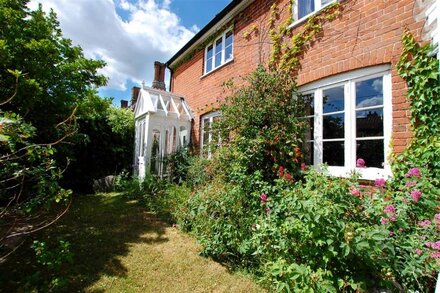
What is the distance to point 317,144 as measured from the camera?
210 inches

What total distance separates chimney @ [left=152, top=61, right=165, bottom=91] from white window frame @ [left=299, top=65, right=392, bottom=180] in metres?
11.0

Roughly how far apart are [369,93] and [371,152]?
114cm

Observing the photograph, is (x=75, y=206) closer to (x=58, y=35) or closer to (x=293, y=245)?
(x=58, y=35)

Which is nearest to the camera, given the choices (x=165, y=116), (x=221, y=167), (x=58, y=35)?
(x=221, y=167)

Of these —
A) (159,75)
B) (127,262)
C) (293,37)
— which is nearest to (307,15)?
(293,37)

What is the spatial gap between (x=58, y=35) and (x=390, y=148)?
9264 mm

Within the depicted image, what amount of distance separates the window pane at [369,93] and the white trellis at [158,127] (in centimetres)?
684

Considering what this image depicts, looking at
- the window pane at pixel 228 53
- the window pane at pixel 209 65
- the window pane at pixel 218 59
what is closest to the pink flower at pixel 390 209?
the window pane at pixel 228 53

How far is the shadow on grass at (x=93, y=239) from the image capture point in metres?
3.56

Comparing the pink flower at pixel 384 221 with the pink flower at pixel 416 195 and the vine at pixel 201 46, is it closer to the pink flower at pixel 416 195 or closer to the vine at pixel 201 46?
the pink flower at pixel 416 195

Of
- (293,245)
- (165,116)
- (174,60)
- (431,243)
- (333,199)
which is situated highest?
(174,60)

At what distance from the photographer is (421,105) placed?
3.68 m

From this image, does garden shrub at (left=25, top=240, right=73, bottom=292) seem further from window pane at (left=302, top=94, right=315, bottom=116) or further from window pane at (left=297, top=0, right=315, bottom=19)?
window pane at (left=297, top=0, right=315, bottom=19)

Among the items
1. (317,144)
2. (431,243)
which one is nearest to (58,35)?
(317,144)
